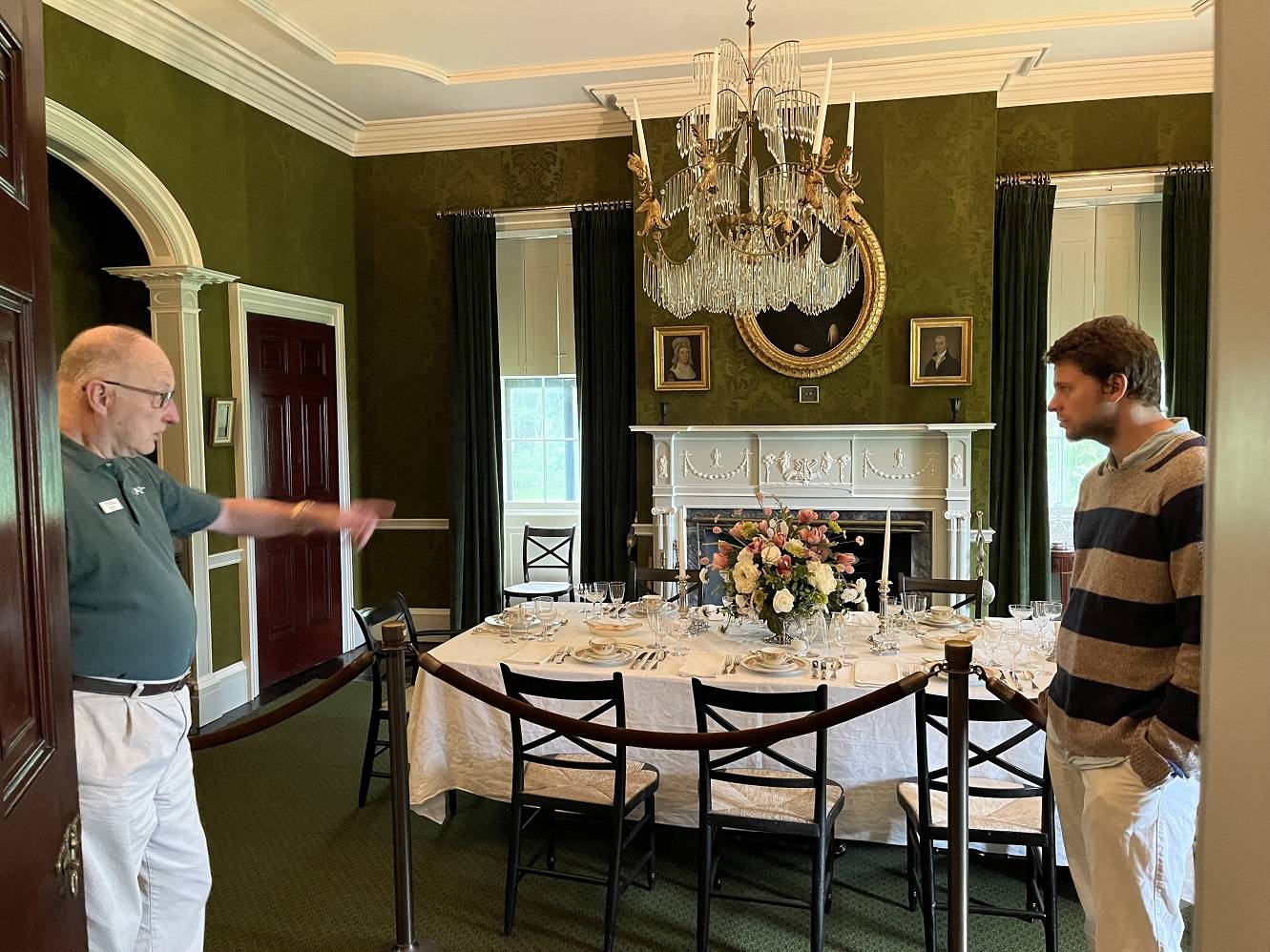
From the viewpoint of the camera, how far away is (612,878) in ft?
9.36

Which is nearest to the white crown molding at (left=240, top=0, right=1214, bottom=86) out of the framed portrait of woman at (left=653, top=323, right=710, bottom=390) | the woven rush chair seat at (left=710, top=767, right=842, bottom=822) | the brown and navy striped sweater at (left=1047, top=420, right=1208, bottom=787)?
the framed portrait of woman at (left=653, top=323, right=710, bottom=390)

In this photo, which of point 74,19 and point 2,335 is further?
point 74,19

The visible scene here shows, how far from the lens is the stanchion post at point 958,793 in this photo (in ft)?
7.18

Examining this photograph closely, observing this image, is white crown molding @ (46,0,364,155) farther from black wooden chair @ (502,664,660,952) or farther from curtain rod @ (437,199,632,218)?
black wooden chair @ (502,664,660,952)

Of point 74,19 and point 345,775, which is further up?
point 74,19

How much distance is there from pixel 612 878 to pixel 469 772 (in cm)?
83

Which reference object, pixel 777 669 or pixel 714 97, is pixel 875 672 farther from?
pixel 714 97

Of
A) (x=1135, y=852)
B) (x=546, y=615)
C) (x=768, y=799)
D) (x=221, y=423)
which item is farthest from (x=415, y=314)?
(x=1135, y=852)

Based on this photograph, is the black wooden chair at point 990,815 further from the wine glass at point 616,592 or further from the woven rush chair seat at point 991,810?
the wine glass at point 616,592

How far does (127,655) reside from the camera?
2.04m

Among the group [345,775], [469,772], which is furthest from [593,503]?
[469,772]

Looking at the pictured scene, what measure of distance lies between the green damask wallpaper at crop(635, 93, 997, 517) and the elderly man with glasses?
4375 millimetres

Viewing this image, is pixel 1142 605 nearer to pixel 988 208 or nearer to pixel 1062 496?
pixel 988 208

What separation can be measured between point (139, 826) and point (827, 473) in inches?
185
